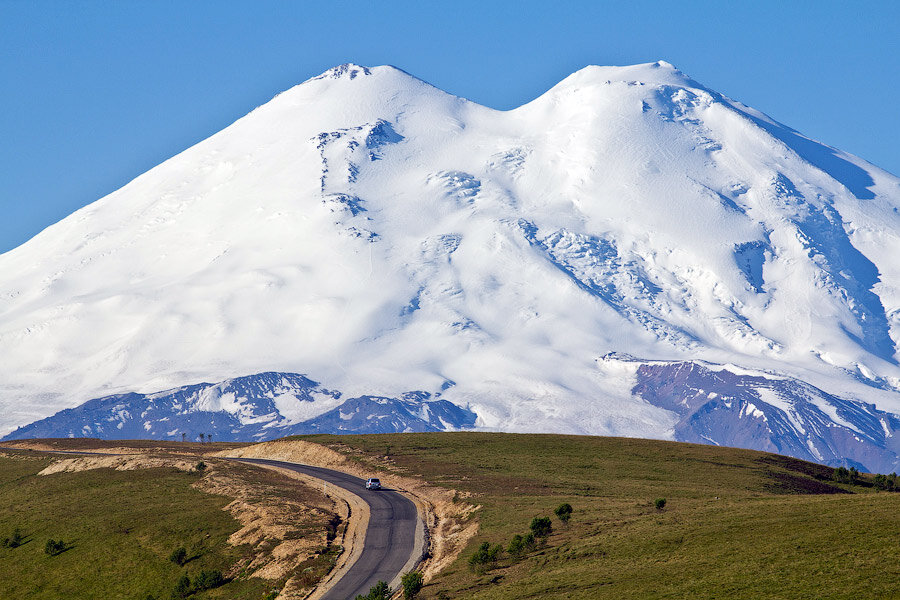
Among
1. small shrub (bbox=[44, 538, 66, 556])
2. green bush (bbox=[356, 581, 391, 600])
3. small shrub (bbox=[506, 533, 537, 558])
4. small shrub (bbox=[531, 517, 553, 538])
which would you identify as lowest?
green bush (bbox=[356, 581, 391, 600])

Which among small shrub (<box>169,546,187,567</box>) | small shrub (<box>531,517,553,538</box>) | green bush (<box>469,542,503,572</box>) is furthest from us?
small shrub (<box>169,546,187,567</box>)

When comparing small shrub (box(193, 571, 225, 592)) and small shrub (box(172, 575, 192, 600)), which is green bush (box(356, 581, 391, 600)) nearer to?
small shrub (box(193, 571, 225, 592))

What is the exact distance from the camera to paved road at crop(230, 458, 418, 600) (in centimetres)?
6753

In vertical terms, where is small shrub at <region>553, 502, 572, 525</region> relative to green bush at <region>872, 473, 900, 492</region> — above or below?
below

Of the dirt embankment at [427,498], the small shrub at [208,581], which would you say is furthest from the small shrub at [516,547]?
the small shrub at [208,581]

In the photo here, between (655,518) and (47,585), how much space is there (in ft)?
147

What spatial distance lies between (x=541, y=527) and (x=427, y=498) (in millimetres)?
21543

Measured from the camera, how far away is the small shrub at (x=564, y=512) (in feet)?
245

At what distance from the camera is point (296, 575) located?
70.5m

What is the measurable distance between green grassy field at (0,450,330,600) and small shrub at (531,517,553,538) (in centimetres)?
1438

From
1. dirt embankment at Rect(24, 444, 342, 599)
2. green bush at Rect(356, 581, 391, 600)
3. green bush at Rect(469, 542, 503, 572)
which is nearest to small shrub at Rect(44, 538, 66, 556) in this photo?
dirt embankment at Rect(24, 444, 342, 599)

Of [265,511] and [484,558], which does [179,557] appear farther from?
[484,558]

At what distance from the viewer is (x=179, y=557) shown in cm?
7619

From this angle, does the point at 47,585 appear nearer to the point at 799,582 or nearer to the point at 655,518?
the point at 655,518
